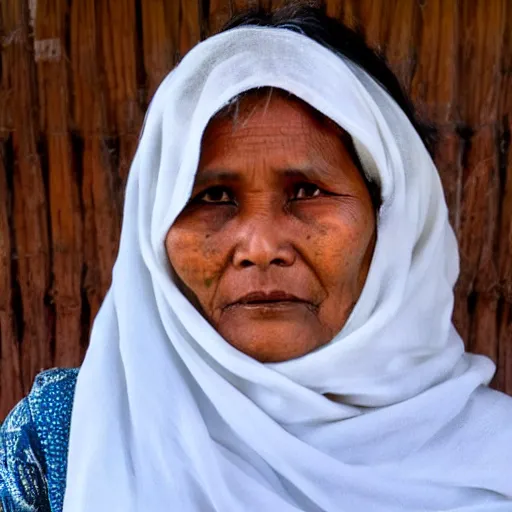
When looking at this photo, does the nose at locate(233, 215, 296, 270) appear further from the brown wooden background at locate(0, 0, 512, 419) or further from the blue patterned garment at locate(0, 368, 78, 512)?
the brown wooden background at locate(0, 0, 512, 419)

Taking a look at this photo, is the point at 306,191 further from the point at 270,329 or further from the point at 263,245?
the point at 270,329

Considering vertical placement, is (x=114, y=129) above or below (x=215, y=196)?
above

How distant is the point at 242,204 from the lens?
4.52 feet

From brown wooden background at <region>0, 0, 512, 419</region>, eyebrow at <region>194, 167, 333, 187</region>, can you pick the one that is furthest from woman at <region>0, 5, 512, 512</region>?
brown wooden background at <region>0, 0, 512, 419</region>

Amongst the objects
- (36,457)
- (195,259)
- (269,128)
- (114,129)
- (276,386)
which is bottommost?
(36,457)

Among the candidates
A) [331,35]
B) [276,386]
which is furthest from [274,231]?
[331,35]

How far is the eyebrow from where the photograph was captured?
4.48 feet

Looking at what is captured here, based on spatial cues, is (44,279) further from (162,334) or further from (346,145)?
(346,145)

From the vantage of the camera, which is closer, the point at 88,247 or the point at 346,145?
the point at 346,145

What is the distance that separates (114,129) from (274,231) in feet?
3.98

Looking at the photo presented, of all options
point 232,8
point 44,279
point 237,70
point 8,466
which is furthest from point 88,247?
point 237,70

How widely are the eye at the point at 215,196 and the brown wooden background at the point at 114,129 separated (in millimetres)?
1018

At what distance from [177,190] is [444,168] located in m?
1.22

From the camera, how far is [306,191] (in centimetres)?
140
